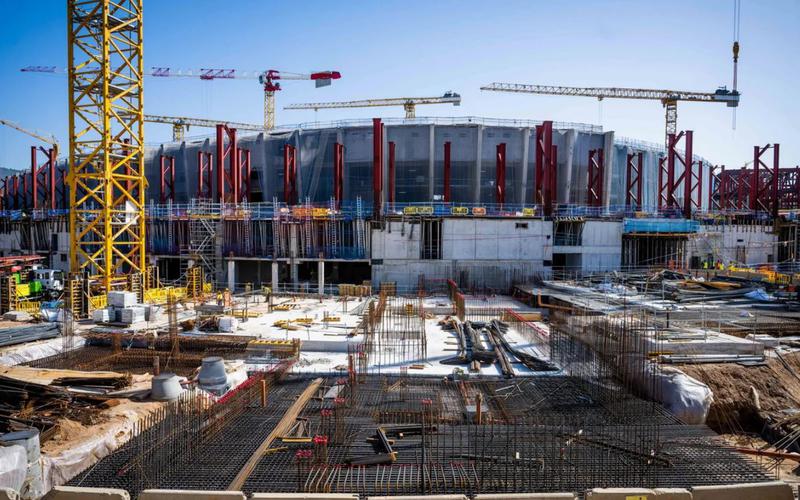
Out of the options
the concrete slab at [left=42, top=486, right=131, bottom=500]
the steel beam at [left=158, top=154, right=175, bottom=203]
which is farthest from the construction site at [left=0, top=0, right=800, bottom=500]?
the steel beam at [left=158, top=154, right=175, bottom=203]

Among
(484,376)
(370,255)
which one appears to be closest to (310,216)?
(370,255)

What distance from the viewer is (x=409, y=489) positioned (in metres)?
6.96

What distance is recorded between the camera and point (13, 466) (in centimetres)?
655

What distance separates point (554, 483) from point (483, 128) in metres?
34.0

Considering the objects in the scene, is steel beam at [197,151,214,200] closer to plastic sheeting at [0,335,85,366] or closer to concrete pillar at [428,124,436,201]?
concrete pillar at [428,124,436,201]

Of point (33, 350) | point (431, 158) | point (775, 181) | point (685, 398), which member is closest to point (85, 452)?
point (33, 350)

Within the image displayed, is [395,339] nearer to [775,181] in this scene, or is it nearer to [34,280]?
[34,280]

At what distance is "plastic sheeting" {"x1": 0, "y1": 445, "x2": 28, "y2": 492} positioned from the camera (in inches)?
255

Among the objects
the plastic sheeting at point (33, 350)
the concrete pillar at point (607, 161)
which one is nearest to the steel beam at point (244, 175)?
the plastic sheeting at point (33, 350)

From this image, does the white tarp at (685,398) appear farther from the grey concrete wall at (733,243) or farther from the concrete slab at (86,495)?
the grey concrete wall at (733,243)

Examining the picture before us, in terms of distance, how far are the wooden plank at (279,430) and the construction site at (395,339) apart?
5 centimetres

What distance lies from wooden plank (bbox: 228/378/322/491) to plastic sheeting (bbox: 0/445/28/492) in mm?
2828

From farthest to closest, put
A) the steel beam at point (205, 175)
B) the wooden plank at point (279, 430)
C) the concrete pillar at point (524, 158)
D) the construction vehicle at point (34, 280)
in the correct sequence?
the steel beam at point (205, 175), the concrete pillar at point (524, 158), the construction vehicle at point (34, 280), the wooden plank at point (279, 430)

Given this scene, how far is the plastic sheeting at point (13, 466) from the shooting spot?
647 cm
